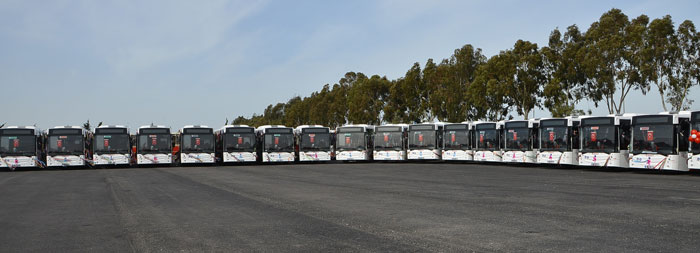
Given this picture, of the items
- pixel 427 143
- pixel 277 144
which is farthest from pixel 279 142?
pixel 427 143

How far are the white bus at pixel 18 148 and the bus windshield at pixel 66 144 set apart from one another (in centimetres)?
101

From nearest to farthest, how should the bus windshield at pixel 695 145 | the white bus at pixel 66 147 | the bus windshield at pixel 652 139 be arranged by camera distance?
the bus windshield at pixel 695 145 < the bus windshield at pixel 652 139 < the white bus at pixel 66 147

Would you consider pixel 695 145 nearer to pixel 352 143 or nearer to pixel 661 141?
pixel 661 141

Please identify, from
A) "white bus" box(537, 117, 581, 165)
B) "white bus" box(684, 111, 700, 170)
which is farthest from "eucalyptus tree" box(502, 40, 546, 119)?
"white bus" box(684, 111, 700, 170)

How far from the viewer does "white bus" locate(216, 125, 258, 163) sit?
41281mm

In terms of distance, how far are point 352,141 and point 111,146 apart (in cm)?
1646

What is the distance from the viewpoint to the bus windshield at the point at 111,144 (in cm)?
3800

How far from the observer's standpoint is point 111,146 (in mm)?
38125

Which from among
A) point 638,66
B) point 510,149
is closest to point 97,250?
point 510,149

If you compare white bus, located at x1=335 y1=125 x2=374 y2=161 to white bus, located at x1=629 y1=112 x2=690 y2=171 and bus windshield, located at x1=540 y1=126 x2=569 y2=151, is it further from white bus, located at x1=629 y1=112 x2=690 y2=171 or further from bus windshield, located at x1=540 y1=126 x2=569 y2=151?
white bus, located at x1=629 y1=112 x2=690 y2=171

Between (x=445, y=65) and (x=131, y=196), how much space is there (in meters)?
53.4

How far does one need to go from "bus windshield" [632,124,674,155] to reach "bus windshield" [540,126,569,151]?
4.82 metres

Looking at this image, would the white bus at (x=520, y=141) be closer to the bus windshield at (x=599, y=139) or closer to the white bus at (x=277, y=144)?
the bus windshield at (x=599, y=139)

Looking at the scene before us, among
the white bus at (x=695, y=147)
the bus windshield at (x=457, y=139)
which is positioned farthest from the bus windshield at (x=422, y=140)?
the white bus at (x=695, y=147)
